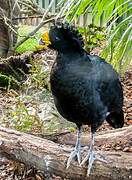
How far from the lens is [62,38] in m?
2.41

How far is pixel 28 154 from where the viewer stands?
277 centimetres

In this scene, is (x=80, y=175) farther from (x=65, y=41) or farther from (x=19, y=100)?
(x=19, y=100)

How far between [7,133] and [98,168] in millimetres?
603

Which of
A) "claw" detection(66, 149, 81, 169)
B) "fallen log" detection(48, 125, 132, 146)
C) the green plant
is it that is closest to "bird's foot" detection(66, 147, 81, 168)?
"claw" detection(66, 149, 81, 169)

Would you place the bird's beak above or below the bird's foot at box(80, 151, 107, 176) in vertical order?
above

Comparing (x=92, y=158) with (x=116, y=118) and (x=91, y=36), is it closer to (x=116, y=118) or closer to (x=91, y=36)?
(x=116, y=118)

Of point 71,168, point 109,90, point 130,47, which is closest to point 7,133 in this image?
point 71,168

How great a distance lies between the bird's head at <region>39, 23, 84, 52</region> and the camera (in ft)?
→ 7.80

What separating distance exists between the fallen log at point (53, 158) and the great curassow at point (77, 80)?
82 millimetres

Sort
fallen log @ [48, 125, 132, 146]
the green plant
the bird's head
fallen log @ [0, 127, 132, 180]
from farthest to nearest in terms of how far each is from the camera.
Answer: the green plant, fallen log @ [48, 125, 132, 146], fallen log @ [0, 127, 132, 180], the bird's head

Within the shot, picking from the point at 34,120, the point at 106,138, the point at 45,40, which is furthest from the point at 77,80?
the point at 34,120

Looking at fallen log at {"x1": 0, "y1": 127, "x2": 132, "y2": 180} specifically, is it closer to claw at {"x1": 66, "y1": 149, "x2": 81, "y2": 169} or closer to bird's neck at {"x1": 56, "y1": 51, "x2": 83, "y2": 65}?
claw at {"x1": 66, "y1": 149, "x2": 81, "y2": 169}

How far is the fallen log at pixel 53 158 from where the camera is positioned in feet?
8.56

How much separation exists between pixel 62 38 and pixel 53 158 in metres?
0.69
